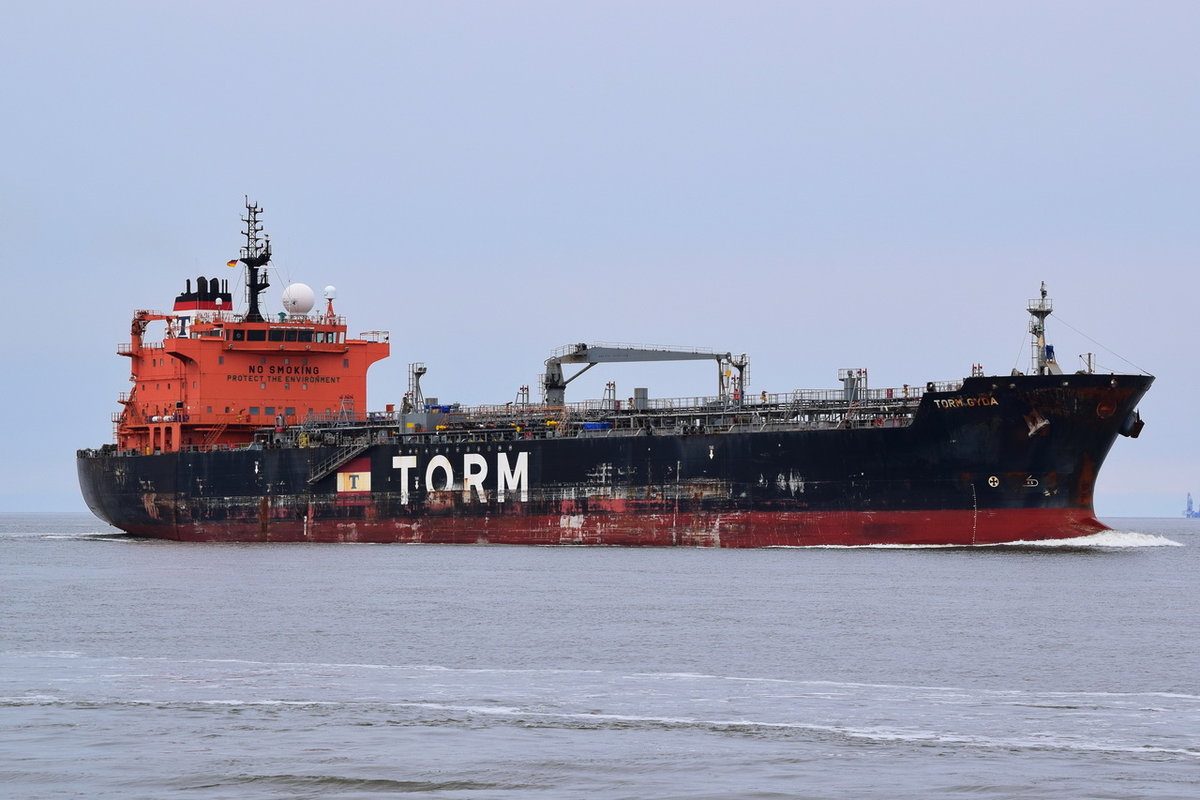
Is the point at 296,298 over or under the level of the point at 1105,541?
over

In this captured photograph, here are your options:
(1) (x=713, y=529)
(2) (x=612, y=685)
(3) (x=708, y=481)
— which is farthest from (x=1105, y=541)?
(2) (x=612, y=685)

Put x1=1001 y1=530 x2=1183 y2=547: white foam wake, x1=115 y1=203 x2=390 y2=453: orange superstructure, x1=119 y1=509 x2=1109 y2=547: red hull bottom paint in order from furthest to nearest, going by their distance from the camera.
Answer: x1=115 y1=203 x2=390 y2=453: orange superstructure < x1=119 y1=509 x2=1109 y2=547: red hull bottom paint < x1=1001 y1=530 x2=1183 y2=547: white foam wake

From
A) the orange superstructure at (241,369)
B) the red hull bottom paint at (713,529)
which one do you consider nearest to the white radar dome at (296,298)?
the orange superstructure at (241,369)

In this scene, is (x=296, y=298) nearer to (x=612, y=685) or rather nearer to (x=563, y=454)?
(x=563, y=454)

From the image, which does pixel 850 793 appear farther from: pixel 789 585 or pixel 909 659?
pixel 789 585

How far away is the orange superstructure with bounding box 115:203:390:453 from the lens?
55.9m

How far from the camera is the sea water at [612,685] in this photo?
14.4 meters

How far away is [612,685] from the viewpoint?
19609 millimetres

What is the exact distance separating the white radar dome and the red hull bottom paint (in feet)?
28.6

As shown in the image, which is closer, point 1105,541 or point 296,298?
point 1105,541

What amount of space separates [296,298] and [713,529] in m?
21.2

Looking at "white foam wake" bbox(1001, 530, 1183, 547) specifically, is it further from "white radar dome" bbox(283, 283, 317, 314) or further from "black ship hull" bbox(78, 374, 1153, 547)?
"white radar dome" bbox(283, 283, 317, 314)

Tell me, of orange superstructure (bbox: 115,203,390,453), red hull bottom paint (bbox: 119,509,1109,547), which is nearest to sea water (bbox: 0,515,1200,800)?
red hull bottom paint (bbox: 119,509,1109,547)

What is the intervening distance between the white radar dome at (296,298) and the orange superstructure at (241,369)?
0.04 metres
